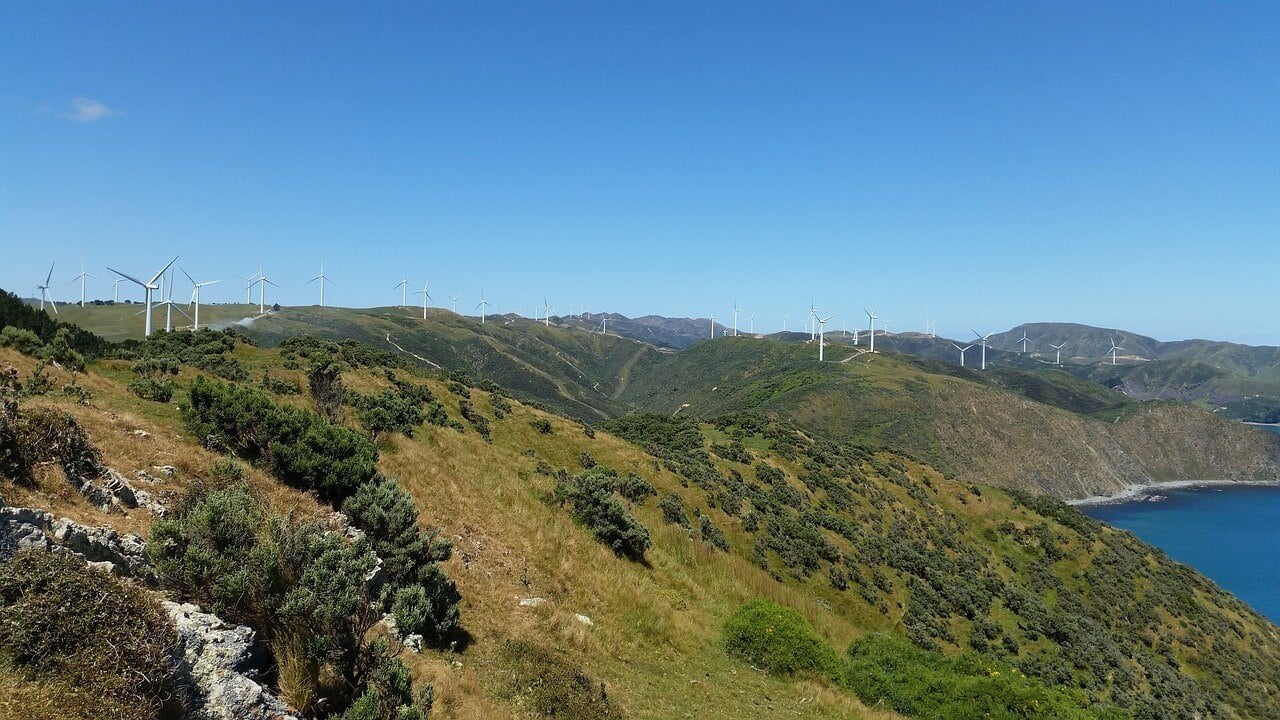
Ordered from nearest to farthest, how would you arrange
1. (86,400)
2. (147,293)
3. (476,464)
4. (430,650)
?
(430,650) → (86,400) → (476,464) → (147,293)

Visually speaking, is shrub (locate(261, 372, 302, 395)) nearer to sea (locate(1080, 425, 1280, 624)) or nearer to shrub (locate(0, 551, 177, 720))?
shrub (locate(0, 551, 177, 720))

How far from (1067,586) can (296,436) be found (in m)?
89.1

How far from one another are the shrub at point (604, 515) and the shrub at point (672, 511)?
46.4 ft

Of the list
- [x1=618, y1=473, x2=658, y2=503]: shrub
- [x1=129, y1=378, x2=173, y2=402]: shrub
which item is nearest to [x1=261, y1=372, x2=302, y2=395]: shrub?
[x1=129, y1=378, x2=173, y2=402]: shrub

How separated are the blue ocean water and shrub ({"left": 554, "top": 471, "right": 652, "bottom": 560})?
153 meters

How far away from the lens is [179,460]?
1371 centimetres

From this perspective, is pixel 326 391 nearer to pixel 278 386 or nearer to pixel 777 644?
pixel 278 386

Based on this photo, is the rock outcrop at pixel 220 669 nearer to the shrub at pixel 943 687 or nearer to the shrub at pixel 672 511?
the shrub at pixel 943 687

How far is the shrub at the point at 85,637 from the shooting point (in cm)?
605

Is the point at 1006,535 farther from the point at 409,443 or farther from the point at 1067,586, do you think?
the point at 409,443

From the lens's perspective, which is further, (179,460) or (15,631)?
(179,460)

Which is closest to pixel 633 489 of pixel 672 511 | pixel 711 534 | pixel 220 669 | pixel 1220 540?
pixel 672 511

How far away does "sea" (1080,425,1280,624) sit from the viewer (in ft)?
431

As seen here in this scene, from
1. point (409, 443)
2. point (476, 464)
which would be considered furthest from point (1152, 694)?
point (409, 443)
